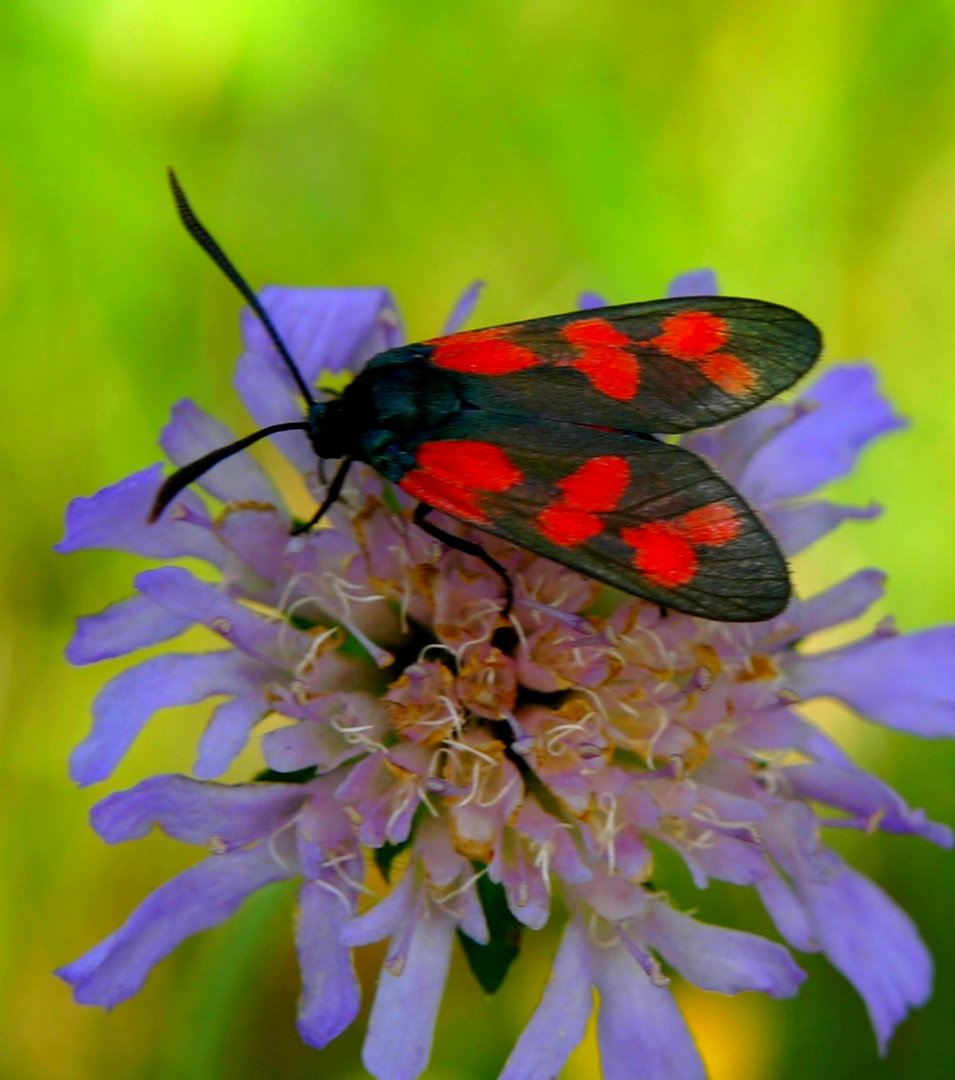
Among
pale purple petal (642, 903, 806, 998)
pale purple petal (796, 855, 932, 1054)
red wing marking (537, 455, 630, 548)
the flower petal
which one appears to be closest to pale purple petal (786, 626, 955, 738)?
the flower petal

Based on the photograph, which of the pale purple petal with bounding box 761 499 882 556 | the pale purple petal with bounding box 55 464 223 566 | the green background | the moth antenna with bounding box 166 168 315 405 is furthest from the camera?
the green background

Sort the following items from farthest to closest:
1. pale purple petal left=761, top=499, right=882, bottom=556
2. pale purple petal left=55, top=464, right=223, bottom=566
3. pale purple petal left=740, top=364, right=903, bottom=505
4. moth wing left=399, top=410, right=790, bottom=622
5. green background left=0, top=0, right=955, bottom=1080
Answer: green background left=0, top=0, right=955, bottom=1080 < pale purple petal left=740, top=364, right=903, bottom=505 < pale purple petal left=761, top=499, right=882, bottom=556 < pale purple petal left=55, top=464, right=223, bottom=566 < moth wing left=399, top=410, right=790, bottom=622

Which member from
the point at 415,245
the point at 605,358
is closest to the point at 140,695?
the point at 605,358

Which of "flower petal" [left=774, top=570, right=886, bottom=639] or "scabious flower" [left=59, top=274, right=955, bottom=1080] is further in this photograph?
"flower petal" [left=774, top=570, right=886, bottom=639]

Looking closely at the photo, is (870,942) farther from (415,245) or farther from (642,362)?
(415,245)

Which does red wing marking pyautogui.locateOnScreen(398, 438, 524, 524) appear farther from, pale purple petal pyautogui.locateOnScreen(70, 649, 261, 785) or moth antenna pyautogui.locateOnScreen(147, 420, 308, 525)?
pale purple petal pyautogui.locateOnScreen(70, 649, 261, 785)

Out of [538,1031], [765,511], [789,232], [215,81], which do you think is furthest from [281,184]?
[538,1031]

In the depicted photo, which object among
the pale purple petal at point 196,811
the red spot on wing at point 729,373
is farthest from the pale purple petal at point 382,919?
the red spot on wing at point 729,373
